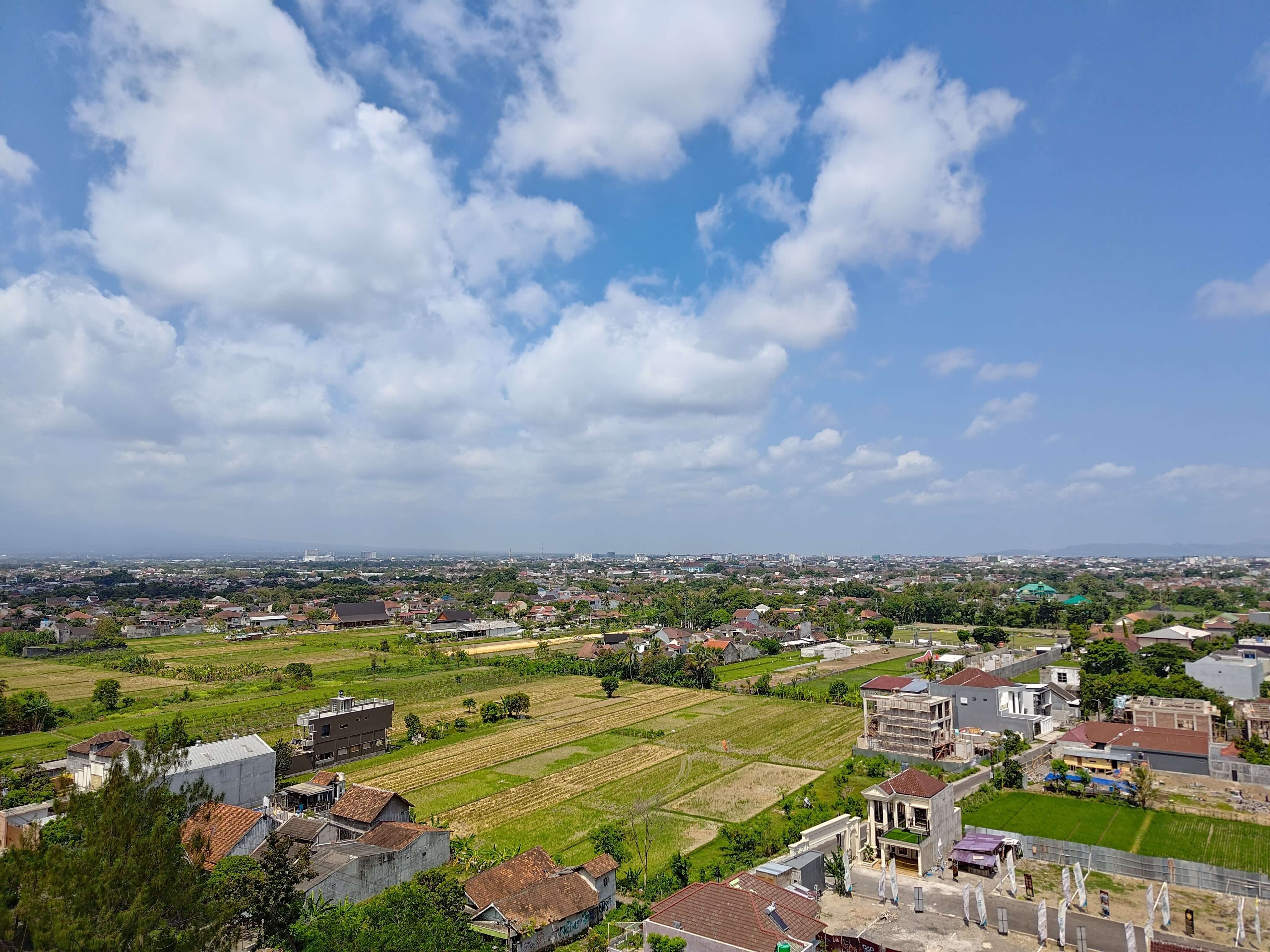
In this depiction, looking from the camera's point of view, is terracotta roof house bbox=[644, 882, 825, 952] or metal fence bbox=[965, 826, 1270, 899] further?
metal fence bbox=[965, 826, 1270, 899]

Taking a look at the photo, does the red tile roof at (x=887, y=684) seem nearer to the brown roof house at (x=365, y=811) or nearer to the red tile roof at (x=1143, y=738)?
the red tile roof at (x=1143, y=738)

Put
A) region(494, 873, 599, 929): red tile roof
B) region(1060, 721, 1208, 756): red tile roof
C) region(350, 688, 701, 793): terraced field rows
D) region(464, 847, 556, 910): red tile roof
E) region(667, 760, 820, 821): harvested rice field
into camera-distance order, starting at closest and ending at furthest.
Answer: region(494, 873, 599, 929): red tile roof
region(464, 847, 556, 910): red tile roof
region(667, 760, 820, 821): harvested rice field
region(350, 688, 701, 793): terraced field rows
region(1060, 721, 1208, 756): red tile roof

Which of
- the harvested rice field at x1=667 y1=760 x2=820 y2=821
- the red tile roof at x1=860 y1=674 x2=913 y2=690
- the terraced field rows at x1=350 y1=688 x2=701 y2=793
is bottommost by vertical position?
the terraced field rows at x1=350 y1=688 x2=701 y2=793

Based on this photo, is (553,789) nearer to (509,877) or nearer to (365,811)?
(365,811)

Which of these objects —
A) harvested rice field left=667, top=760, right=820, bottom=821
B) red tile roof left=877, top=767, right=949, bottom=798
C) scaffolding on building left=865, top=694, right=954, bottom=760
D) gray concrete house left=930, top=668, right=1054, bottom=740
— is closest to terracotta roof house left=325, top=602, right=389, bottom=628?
harvested rice field left=667, top=760, right=820, bottom=821

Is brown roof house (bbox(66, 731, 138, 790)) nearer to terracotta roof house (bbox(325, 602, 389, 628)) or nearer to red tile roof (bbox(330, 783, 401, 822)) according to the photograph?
red tile roof (bbox(330, 783, 401, 822))

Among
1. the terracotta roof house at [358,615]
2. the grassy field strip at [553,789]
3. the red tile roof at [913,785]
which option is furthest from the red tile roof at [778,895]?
the terracotta roof house at [358,615]
